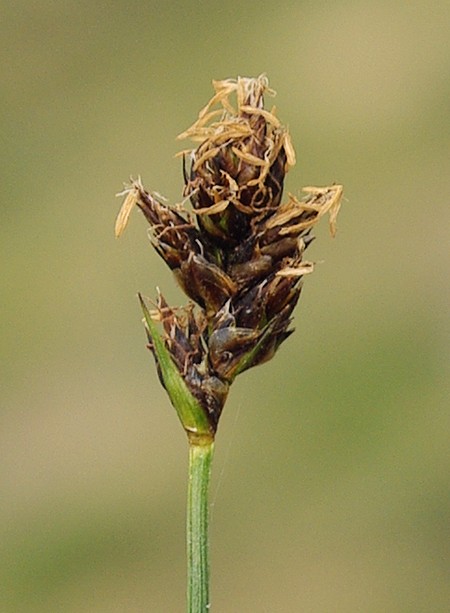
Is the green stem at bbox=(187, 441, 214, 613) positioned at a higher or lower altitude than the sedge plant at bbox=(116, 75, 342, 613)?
lower

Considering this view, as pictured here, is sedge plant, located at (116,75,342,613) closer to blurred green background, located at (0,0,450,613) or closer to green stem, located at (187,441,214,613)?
green stem, located at (187,441,214,613)

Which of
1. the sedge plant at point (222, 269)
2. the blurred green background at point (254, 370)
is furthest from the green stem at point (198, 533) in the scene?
the blurred green background at point (254, 370)

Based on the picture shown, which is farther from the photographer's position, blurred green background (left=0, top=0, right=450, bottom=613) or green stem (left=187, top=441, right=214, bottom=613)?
blurred green background (left=0, top=0, right=450, bottom=613)

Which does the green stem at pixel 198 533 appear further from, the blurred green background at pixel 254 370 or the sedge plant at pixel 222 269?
the blurred green background at pixel 254 370

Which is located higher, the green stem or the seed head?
the seed head

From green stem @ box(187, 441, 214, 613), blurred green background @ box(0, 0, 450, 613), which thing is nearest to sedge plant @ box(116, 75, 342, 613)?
green stem @ box(187, 441, 214, 613)

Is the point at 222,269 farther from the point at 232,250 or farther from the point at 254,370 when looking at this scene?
the point at 254,370

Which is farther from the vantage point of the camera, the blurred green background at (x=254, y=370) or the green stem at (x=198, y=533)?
the blurred green background at (x=254, y=370)
